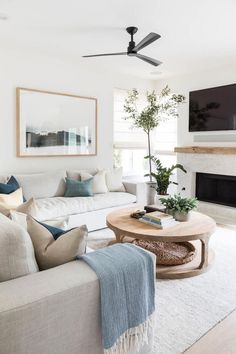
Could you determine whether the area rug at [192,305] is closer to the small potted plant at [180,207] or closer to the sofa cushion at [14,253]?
the small potted plant at [180,207]

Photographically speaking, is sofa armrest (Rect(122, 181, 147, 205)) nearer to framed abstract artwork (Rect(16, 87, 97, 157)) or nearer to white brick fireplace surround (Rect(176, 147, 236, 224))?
framed abstract artwork (Rect(16, 87, 97, 157))

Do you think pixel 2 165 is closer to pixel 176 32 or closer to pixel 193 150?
pixel 176 32

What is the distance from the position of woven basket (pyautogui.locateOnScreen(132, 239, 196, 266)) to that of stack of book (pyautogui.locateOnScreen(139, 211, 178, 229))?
0.36 m

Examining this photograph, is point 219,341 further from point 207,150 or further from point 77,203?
point 207,150

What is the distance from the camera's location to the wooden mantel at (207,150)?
4.73 metres

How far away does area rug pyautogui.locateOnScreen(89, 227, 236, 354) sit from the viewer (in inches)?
73.6

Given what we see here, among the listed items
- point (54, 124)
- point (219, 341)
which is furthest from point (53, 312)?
point (54, 124)

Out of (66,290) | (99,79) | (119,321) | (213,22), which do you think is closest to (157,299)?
(119,321)

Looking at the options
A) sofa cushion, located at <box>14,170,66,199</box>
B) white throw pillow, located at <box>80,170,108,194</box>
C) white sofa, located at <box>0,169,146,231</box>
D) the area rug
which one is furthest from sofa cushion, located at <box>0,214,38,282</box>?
white throw pillow, located at <box>80,170,108,194</box>

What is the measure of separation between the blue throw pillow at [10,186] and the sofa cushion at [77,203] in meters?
0.34

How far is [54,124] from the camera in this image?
4.64m

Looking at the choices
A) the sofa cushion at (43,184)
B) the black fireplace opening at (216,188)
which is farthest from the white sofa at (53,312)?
the black fireplace opening at (216,188)

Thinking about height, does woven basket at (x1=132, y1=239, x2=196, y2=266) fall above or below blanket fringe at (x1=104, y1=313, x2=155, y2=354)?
below

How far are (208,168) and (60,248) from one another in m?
4.20
